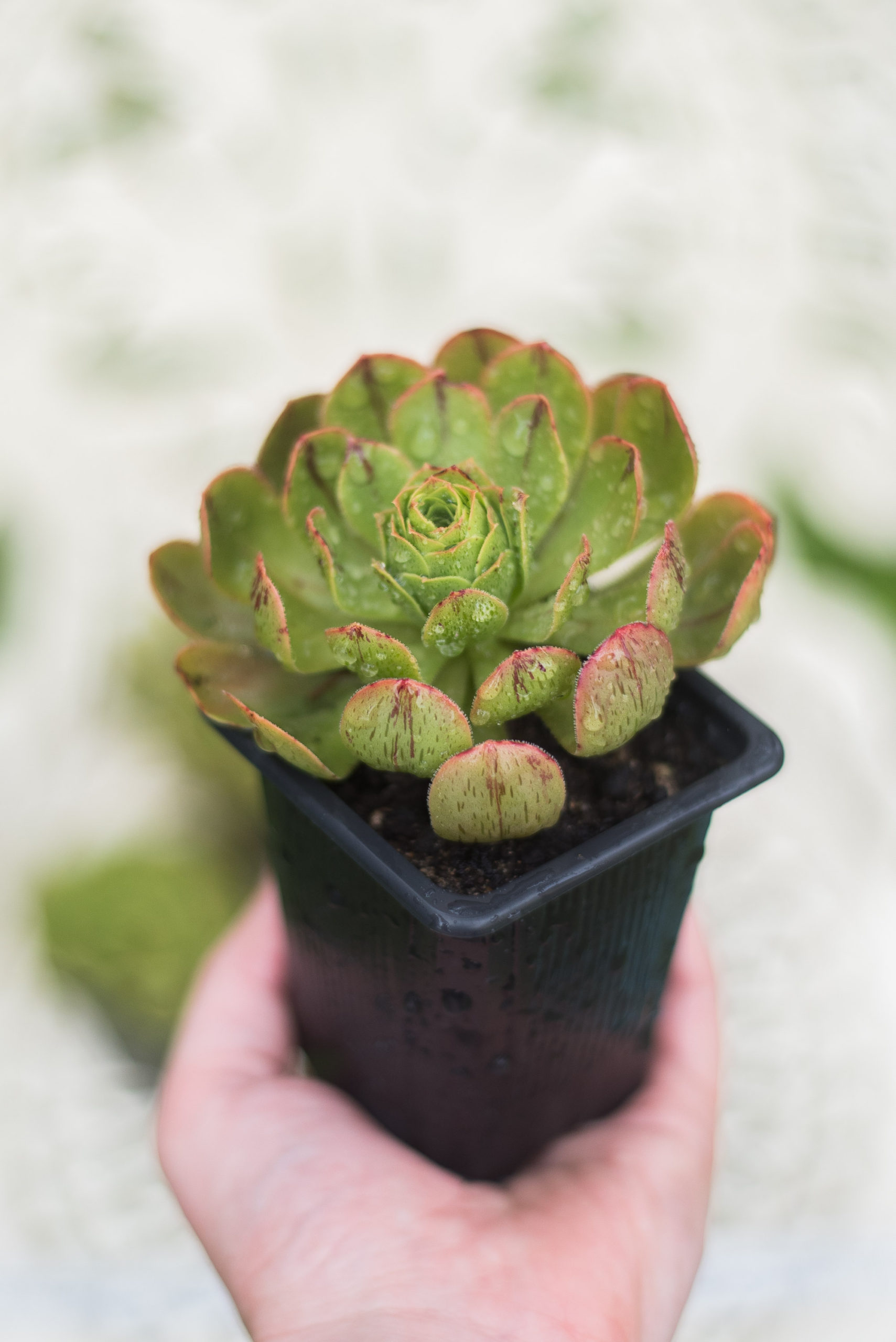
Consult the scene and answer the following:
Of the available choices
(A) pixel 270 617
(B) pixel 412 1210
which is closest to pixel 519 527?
(A) pixel 270 617

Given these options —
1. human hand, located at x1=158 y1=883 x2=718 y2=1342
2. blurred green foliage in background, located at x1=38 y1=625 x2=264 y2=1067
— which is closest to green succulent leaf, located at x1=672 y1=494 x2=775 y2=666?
human hand, located at x1=158 y1=883 x2=718 y2=1342

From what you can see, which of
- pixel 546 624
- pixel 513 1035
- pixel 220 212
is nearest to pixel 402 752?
pixel 546 624

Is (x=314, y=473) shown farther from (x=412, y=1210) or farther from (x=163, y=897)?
(x=163, y=897)

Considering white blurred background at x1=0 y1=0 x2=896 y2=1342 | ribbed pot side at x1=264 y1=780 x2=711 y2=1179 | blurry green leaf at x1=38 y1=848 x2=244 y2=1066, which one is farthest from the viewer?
white blurred background at x1=0 y1=0 x2=896 y2=1342

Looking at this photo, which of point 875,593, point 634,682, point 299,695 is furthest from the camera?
point 875,593

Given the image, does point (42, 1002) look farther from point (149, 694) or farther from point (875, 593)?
point (875, 593)

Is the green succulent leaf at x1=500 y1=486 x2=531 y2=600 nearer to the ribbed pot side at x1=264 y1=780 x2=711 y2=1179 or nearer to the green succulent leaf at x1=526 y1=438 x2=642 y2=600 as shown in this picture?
the green succulent leaf at x1=526 y1=438 x2=642 y2=600

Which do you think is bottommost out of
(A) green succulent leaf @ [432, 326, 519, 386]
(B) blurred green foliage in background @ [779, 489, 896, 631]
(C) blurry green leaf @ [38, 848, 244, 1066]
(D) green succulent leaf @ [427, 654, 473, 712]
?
(C) blurry green leaf @ [38, 848, 244, 1066]
